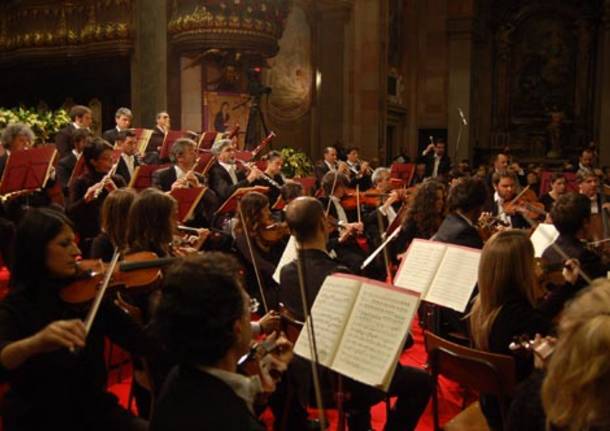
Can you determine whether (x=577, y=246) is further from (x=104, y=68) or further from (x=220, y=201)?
(x=104, y=68)

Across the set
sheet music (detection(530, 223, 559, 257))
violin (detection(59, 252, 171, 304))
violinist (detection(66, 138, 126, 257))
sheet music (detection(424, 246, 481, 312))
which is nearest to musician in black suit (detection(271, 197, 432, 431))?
sheet music (detection(424, 246, 481, 312))

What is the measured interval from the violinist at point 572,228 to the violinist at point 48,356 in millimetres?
2911

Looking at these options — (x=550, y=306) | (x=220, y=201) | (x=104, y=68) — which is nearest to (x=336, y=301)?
(x=550, y=306)

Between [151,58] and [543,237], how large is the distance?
287 inches

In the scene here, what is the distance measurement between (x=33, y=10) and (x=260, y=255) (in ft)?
29.0

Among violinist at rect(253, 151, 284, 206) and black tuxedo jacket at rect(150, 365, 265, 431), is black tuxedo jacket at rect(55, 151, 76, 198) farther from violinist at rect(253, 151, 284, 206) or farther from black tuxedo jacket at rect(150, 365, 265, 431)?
black tuxedo jacket at rect(150, 365, 265, 431)

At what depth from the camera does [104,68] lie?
12141 mm

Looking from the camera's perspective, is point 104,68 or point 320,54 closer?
point 104,68

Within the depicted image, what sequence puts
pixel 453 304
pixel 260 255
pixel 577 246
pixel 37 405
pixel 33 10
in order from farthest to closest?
pixel 33 10 → pixel 260 255 → pixel 577 246 → pixel 453 304 → pixel 37 405

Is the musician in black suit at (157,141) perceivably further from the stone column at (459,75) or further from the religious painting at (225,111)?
the stone column at (459,75)

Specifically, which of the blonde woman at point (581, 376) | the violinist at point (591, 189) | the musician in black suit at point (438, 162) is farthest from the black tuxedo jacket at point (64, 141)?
the musician in black suit at point (438, 162)

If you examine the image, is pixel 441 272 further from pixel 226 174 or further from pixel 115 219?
pixel 226 174

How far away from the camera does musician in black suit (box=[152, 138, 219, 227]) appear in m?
6.49

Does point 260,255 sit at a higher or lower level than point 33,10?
lower
